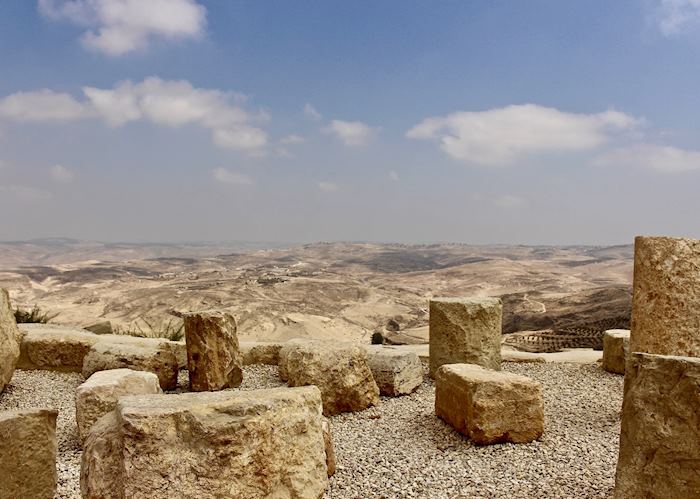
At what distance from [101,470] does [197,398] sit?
655mm

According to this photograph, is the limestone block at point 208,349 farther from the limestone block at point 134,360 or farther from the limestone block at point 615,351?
the limestone block at point 615,351

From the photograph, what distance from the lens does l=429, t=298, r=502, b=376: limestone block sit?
8.29 meters

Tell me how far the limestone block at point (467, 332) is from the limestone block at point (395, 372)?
58 cm

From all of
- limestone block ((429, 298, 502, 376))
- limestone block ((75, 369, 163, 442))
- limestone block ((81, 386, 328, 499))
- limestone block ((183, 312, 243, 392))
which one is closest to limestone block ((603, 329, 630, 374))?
limestone block ((429, 298, 502, 376))

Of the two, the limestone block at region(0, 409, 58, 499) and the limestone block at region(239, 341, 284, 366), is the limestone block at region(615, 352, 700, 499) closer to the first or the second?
the limestone block at region(0, 409, 58, 499)

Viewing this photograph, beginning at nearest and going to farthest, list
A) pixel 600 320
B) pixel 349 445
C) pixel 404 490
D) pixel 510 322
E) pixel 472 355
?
pixel 404 490
pixel 349 445
pixel 472 355
pixel 600 320
pixel 510 322

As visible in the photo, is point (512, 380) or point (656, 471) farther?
point (512, 380)

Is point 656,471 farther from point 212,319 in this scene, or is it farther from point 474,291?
point 474,291

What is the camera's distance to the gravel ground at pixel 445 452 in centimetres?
Answer: 463

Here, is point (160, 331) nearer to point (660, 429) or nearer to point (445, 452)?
point (445, 452)

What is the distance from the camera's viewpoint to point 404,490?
459cm

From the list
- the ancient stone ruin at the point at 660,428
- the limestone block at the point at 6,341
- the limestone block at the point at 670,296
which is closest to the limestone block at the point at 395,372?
the limestone block at the point at 670,296

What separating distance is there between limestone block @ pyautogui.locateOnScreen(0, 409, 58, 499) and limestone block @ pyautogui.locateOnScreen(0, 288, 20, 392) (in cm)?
354

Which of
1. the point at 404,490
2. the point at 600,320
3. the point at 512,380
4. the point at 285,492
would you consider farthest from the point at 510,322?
the point at 285,492
